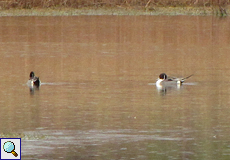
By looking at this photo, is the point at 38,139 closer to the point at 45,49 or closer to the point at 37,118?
the point at 37,118

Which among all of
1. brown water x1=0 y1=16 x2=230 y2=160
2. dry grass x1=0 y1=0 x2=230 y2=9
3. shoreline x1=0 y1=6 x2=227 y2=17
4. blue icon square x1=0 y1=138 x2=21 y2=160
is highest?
dry grass x1=0 y1=0 x2=230 y2=9

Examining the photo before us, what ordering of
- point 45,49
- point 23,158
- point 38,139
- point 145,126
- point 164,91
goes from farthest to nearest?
point 45,49
point 164,91
point 145,126
point 38,139
point 23,158

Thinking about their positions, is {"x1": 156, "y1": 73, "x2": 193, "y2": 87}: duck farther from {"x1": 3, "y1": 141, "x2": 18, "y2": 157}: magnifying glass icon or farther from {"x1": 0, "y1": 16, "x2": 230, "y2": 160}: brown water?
{"x1": 3, "y1": 141, "x2": 18, "y2": 157}: magnifying glass icon

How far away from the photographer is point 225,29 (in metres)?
29.5

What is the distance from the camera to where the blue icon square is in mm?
9289

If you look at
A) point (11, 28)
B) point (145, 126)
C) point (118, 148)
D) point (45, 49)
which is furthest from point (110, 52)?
point (118, 148)

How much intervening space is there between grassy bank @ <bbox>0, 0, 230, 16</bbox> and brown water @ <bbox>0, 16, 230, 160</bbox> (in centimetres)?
723

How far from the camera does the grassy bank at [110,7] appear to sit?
37.3 metres

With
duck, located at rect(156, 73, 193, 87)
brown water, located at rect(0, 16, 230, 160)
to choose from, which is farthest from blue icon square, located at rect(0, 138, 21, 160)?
duck, located at rect(156, 73, 193, 87)

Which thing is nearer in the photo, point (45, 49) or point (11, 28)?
point (45, 49)

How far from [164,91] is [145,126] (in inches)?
166

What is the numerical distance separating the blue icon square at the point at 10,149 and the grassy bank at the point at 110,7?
89.8 ft

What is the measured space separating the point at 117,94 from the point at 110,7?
932 inches

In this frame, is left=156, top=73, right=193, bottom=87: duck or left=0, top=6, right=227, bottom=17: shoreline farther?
left=0, top=6, right=227, bottom=17: shoreline
